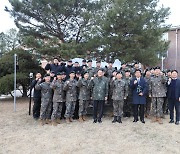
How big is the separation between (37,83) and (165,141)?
3967 mm

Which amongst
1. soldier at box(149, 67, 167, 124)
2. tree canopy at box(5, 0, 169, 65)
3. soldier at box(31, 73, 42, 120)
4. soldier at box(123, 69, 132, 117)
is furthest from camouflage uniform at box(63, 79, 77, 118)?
tree canopy at box(5, 0, 169, 65)

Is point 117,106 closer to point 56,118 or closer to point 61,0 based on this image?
point 56,118

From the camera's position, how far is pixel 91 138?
20.1 ft

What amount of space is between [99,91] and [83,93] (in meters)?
0.49

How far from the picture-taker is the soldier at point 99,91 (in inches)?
290

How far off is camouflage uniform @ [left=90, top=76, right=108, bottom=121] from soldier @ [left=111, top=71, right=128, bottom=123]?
26 cm

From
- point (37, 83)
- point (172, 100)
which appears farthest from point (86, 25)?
point (172, 100)

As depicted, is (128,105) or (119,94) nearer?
(119,94)

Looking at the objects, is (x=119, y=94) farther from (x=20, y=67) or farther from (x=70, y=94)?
(x=20, y=67)

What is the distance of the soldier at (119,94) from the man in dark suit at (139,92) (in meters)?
0.25

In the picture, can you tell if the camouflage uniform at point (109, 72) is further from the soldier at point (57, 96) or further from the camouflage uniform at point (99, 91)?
the soldier at point (57, 96)

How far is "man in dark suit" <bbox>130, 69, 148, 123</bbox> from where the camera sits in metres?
7.28

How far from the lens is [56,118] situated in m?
7.51

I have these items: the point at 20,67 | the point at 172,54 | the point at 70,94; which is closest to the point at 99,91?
the point at 70,94
